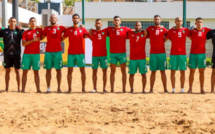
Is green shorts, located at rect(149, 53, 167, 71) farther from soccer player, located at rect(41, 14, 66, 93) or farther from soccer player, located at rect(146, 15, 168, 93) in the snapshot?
soccer player, located at rect(41, 14, 66, 93)

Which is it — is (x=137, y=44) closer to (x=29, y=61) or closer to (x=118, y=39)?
(x=118, y=39)

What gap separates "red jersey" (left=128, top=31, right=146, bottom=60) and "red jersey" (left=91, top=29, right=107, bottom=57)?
2.26 ft

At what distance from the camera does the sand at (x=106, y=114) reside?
5645 millimetres

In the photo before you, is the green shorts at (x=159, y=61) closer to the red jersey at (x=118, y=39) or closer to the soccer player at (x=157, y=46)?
the soccer player at (x=157, y=46)

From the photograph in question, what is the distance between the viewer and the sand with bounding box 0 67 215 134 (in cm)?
564

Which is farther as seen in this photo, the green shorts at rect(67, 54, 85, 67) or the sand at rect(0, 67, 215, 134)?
the green shorts at rect(67, 54, 85, 67)

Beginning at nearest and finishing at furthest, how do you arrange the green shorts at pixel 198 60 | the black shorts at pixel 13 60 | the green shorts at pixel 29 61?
1. the green shorts at pixel 198 60
2. the green shorts at pixel 29 61
3. the black shorts at pixel 13 60

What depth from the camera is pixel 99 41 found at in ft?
29.8

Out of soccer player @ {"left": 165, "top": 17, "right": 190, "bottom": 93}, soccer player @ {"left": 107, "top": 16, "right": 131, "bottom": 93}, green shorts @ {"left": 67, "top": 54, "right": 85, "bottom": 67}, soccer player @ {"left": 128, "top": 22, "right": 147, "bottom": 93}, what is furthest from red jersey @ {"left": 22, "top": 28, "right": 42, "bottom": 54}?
soccer player @ {"left": 165, "top": 17, "right": 190, "bottom": 93}

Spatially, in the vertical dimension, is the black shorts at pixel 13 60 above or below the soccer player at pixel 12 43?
below

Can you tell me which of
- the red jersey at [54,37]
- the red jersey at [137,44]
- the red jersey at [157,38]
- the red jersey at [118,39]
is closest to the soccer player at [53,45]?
the red jersey at [54,37]

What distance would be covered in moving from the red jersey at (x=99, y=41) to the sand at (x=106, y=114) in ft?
4.24

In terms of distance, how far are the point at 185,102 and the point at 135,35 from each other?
244 cm

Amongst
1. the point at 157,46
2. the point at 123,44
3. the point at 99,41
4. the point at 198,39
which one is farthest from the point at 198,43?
the point at 99,41
